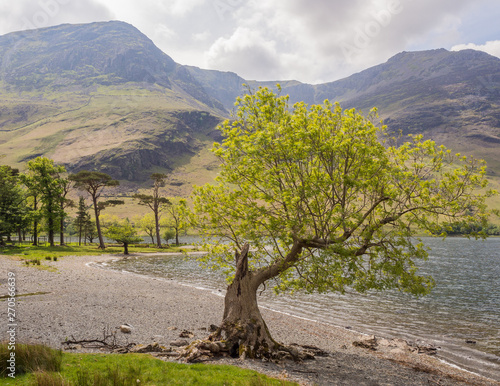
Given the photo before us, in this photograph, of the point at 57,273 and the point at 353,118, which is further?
the point at 57,273

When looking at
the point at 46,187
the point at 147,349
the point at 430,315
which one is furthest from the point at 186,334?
the point at 46,187

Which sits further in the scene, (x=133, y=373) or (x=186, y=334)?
(x=186, y=334)

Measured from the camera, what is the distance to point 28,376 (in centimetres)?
974

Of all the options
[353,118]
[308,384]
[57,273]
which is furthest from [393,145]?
[57,273]

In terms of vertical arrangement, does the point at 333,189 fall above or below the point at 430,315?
above

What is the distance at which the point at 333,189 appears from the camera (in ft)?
47.4

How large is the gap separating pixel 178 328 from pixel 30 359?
1070 cm

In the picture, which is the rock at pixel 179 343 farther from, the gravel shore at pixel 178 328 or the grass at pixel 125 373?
the grass at pixel 125 373

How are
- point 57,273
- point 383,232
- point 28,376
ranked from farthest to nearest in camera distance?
point 57,273
point 383,232
point 28,376

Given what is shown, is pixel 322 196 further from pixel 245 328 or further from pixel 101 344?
pixel 101 344

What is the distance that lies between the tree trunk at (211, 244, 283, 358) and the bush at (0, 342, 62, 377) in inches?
279

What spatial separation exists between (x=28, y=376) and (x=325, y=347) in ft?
52.1

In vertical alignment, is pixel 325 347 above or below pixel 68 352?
below

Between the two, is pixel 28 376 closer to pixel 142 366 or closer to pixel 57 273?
pixel 142 366
